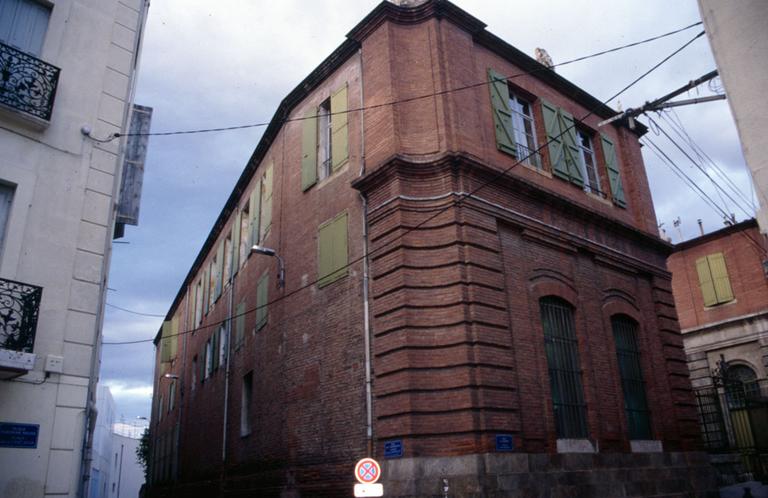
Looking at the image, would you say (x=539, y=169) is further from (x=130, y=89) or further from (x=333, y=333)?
(x=130, y=89)

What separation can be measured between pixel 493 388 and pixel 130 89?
8.10 metres

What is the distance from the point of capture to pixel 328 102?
15773mm

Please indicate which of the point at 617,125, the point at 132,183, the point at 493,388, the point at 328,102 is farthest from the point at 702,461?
the point at 132,183

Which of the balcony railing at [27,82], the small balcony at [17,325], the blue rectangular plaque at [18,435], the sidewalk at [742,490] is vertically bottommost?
the sidewalk at [742,490]

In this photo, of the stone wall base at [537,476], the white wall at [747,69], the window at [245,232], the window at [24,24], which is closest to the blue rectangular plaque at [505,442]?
the stone wall base at [537,476]

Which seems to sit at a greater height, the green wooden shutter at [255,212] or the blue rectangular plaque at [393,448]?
the green wooden shutter at [255,212]

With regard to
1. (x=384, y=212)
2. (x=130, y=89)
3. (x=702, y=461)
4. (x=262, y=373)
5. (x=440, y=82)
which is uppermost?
(x=440, y=82)

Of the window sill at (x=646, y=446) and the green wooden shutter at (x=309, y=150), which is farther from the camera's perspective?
the green wooden shutter at (x=309, y=150)

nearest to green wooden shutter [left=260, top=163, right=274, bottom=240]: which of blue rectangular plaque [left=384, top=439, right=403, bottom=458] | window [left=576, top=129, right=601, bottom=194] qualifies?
window [left=576, top=129, right=601, bottom=194]

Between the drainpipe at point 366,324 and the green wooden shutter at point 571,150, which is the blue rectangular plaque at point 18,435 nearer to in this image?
the drainpipe at point 366,324

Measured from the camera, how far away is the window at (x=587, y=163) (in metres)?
16.6

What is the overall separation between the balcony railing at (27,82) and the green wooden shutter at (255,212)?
10.3 metres

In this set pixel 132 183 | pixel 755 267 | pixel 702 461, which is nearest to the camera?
pixel 132 183

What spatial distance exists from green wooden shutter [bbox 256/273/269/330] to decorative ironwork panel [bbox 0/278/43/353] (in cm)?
887
